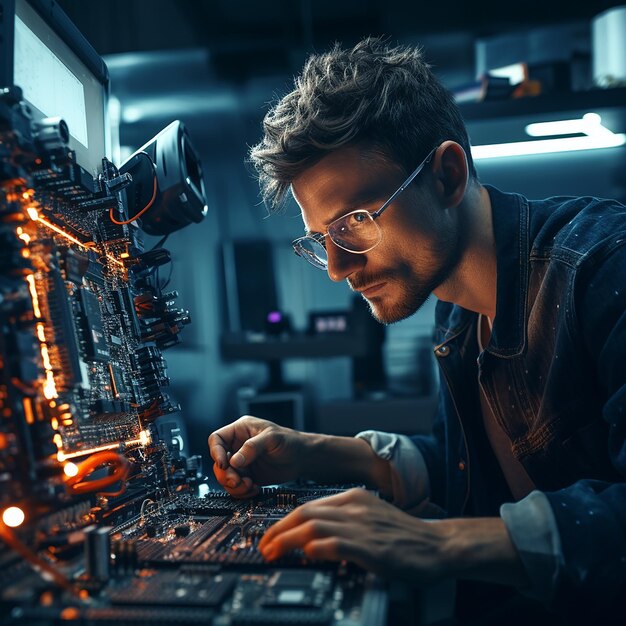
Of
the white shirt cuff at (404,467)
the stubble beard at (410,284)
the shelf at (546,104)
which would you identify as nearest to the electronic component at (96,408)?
the white shirt cuff at (404,467)

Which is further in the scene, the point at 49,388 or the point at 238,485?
the point at 238,485

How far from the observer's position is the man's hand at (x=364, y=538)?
0.67 m

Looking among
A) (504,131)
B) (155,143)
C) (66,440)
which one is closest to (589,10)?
(504,131)

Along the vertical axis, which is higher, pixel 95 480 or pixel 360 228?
pixel 360 228

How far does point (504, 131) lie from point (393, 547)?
7.25ft

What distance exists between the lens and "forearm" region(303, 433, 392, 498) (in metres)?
1.30

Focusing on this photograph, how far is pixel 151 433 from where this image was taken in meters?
1.08

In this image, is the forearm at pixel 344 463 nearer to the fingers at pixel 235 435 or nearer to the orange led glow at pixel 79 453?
the fingers at pixel 235 435

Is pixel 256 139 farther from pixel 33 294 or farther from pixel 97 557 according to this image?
pixel 97 557

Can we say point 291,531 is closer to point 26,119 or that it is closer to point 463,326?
point 26,119

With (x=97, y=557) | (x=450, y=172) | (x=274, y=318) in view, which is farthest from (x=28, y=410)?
(x=274, y=318)

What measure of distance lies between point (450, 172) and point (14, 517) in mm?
1023

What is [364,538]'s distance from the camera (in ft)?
2.24

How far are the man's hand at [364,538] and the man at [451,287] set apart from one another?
94mm
